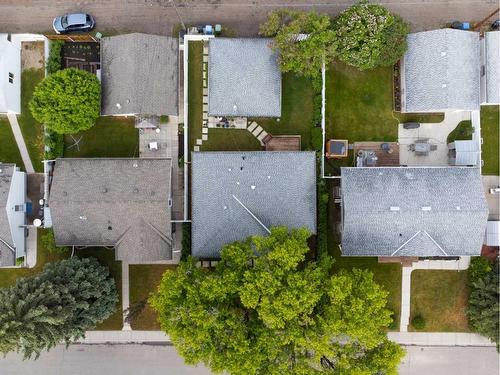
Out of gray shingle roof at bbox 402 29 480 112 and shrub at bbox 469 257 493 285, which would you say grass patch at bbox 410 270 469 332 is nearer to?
shrub at bbox 469 257 493 285

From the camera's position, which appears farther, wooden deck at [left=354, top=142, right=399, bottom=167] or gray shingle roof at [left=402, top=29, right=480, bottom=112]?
wooden deck at [left=354, top=142, right=399, bottom=167]

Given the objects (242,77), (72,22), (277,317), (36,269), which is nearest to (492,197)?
(277,317)

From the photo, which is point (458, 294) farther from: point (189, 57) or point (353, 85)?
point (189, 57)

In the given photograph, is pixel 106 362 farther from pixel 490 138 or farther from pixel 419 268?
pixel 490 138

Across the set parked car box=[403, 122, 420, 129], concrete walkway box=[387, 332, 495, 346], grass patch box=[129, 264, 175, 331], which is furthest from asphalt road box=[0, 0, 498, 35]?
concrete walkway box=[387, 332, 495, 346]

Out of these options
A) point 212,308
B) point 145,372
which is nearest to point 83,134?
point 212,308

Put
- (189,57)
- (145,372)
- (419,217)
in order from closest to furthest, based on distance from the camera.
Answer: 1. (419,217)
2. (189,57)
3. (145,372)
